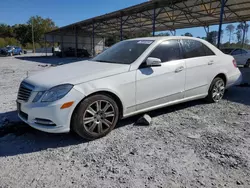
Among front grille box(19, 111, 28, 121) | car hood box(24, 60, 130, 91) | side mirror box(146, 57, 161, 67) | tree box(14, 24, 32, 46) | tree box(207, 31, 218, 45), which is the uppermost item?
tree box(14, 24, 32, 46)

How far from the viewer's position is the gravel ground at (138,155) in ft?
7.08

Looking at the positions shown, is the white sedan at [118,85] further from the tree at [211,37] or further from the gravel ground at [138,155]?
the tree at [211,37]

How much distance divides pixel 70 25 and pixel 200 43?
2526 cm

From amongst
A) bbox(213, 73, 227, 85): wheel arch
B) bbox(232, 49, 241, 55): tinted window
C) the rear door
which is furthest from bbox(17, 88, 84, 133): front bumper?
bbox(232, 49, 241, 55): tinted window

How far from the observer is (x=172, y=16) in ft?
56.4

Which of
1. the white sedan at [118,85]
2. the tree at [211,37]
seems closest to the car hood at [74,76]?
the white sedan at [118,85]

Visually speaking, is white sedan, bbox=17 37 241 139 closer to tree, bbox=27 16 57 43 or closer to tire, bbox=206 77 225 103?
tire, bbox=206 77 225 103

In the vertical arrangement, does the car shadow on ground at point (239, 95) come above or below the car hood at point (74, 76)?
below

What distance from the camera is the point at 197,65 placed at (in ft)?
13.6

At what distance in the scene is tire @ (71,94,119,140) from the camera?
2.86m

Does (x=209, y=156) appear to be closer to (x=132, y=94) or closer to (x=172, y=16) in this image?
(x=132, y=94)

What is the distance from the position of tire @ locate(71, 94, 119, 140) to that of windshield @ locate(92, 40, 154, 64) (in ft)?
2.90

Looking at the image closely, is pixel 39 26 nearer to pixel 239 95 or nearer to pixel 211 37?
pixel 211 37

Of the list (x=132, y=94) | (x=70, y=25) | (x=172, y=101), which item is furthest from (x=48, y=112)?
(x=70, y=25)
